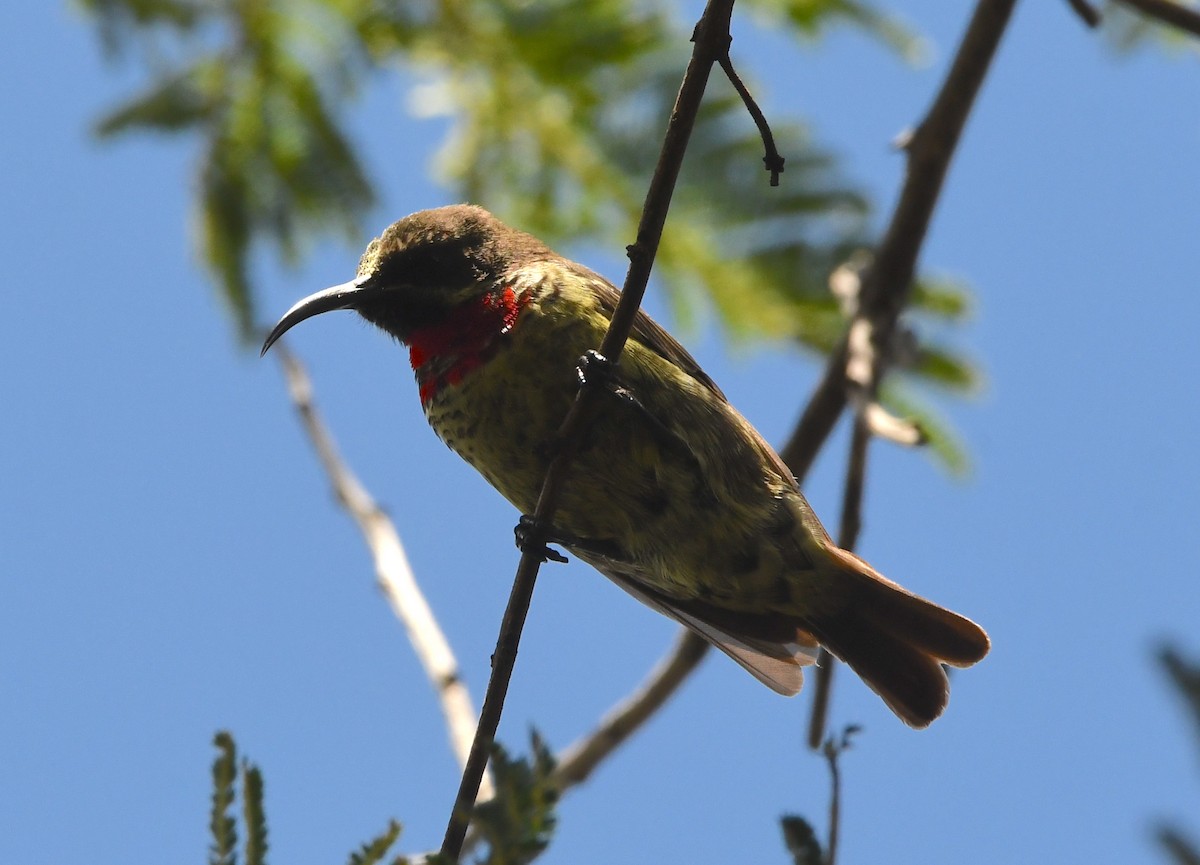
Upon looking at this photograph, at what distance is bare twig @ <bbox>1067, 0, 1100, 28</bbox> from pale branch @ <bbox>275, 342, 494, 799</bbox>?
2.78m

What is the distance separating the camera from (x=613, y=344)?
3.09 m

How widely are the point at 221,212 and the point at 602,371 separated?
7.21 feet

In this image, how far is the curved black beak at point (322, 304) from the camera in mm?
4152

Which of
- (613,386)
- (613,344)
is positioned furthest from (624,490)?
(613,344)

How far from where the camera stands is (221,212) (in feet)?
16.0

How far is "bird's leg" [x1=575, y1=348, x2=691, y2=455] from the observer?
3.30m

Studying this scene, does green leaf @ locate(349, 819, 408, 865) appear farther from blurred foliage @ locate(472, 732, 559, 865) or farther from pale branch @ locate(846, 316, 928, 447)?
pale branch @ locate(846, 316, 928, 447)

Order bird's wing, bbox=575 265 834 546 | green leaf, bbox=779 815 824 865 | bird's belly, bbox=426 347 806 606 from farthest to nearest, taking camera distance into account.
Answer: bird's wing, bbox=575 265 834 546 → bird's belly, bbox=426 347 806 606 → green leaf, bbox=779 815 824 865

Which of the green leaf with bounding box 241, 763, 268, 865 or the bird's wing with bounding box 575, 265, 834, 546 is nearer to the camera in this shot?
the green leaf with bounding box 241, 763, 268, 865

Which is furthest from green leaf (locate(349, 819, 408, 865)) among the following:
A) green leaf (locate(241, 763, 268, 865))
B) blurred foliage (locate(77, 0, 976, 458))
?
blurred foliage (locate(77, 0, 976, 458))

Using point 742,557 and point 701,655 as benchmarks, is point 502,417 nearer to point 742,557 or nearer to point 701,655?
point 742,557

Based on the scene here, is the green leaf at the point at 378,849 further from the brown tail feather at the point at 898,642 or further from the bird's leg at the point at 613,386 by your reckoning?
the brown tail feather at the point at 898,642

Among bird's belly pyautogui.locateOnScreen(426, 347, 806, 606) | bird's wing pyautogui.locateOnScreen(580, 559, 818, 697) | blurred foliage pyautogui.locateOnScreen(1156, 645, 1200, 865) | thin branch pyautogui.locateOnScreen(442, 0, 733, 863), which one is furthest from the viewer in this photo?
bird's wing pyautogui.locateOnScreen(580, 559, 818, 697)

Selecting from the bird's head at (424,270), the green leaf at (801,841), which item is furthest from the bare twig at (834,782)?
the bird's head at (424,270)
